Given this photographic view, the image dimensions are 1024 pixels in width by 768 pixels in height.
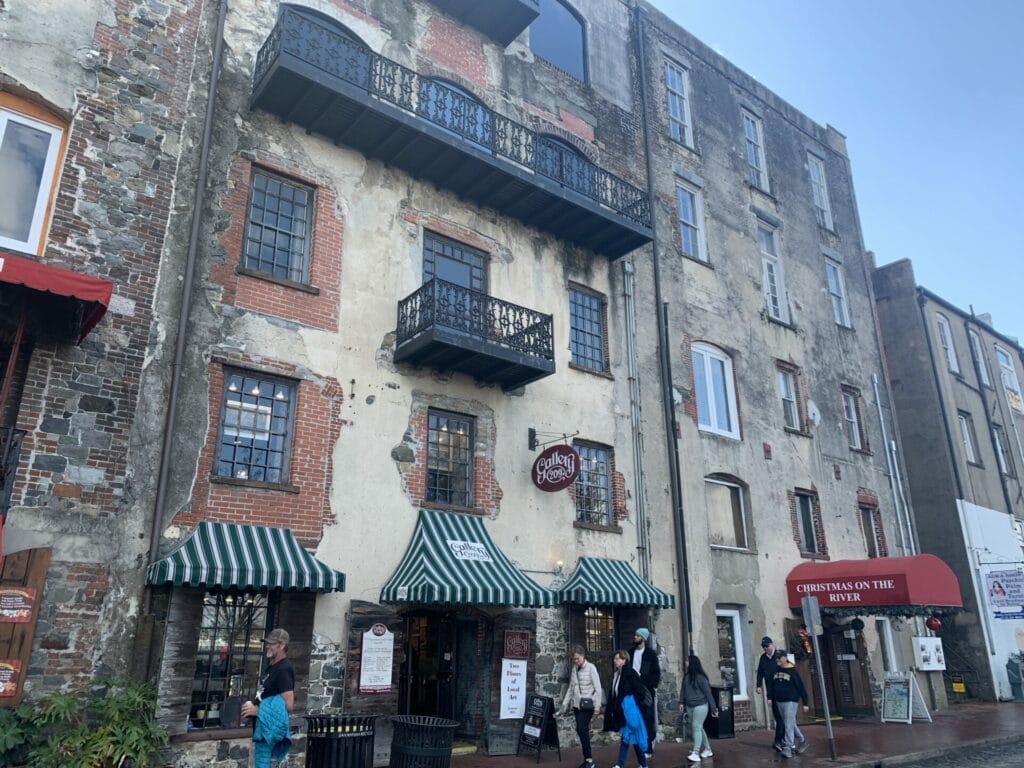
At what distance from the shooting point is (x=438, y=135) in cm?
1368

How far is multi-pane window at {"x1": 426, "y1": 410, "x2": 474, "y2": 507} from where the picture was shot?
13.4 meters

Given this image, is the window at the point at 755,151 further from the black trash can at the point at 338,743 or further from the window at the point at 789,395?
the black trash can at the point at 338,743

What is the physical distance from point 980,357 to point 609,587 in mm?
24018

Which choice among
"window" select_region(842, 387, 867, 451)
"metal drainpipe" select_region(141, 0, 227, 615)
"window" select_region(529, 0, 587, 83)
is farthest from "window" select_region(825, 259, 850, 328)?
"metal drainpipe" select_region(141, 0, 227, 615)

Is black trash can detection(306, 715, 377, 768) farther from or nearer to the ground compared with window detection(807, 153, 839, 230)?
nearer to the ground

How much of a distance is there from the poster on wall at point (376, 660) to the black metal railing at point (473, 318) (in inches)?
189

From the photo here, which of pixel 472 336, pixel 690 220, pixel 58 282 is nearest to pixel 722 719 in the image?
pixel 472 336

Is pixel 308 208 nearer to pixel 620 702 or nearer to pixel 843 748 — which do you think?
pixel 620 702

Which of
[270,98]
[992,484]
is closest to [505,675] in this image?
[270,98]

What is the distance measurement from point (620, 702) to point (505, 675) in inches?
104

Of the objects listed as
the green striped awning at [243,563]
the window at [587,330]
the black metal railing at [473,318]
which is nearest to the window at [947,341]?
the window at [587,330]

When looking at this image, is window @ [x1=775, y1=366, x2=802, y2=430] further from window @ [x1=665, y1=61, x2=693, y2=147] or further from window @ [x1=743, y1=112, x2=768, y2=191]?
window @ [x1=665, y1=61, x2=693, y2=147]

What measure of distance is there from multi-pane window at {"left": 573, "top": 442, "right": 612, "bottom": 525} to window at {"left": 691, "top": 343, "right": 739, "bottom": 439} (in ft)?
11.6

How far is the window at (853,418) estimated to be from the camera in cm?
2308
